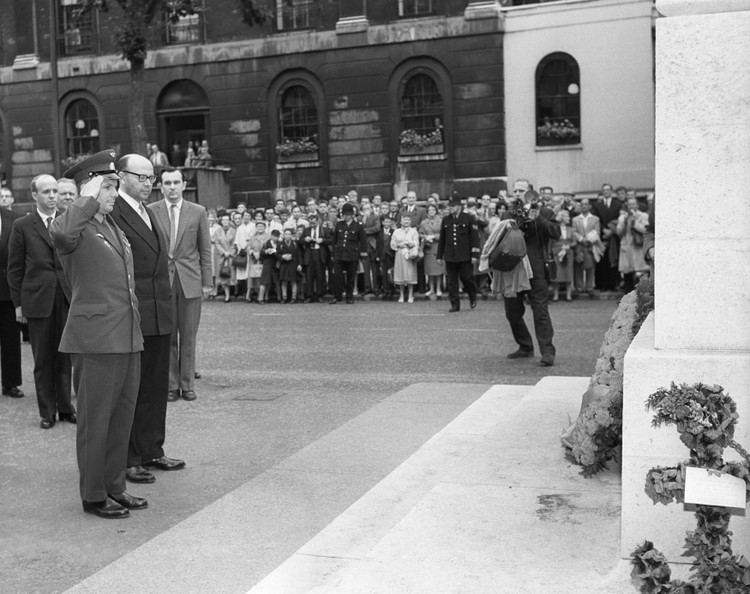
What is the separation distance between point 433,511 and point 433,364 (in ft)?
22.7

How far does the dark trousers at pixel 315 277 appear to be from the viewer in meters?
22.1

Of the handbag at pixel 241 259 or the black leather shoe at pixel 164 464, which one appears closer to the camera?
the black leather shoe at pixel 164 464

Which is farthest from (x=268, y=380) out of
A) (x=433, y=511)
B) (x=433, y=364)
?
(x=433, y=511)

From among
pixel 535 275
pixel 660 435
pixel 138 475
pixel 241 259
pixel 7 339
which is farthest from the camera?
pixel 241 259

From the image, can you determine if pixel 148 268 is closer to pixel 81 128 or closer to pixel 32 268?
pixel 32 268

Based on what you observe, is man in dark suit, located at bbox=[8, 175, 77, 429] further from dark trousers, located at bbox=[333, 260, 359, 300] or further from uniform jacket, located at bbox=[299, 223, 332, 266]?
uniform jacket, located at bbox=[299, 223, 332, 266]

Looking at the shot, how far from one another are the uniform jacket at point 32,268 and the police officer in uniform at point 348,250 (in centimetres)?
1195

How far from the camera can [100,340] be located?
5.97 m

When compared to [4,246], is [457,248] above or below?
below

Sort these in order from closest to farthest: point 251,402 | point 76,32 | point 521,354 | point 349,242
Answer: point 251,402 < point 521,354 < point 349,242 < point 76,32

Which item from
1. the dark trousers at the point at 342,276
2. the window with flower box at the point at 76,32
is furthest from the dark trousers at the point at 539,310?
the window with flower box at the point at 76,32

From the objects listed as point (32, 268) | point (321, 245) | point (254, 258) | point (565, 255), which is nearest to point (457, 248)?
point (565, 255)

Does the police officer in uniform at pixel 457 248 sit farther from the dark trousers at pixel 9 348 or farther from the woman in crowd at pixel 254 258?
the dark trousers at pixel 9 348

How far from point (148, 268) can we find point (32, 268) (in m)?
3.08
